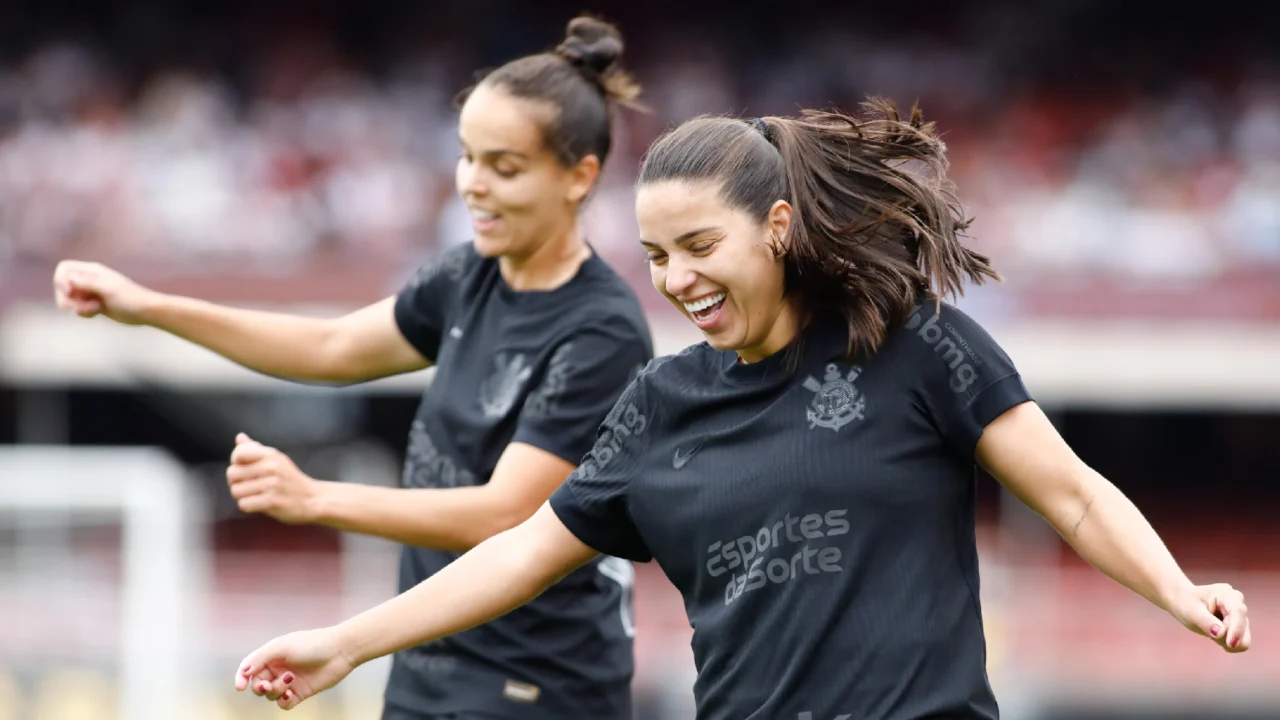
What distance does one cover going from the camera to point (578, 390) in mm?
3742

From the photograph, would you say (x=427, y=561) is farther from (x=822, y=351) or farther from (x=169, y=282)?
(x=169, y=282)

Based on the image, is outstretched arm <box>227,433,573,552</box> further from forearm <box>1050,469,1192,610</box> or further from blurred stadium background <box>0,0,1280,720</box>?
blurred stadium background <box>0,0,1280,720</box>

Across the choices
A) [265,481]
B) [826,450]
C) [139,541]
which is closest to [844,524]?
[826,450]

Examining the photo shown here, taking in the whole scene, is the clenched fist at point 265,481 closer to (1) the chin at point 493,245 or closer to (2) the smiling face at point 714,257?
(1) the chin at point 493,245

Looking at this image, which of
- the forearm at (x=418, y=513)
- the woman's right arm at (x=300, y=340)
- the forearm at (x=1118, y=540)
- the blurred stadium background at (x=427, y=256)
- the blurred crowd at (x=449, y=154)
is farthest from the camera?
the blurred crowd at (x=449, y=154)

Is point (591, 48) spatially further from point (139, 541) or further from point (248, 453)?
point (139, 541)

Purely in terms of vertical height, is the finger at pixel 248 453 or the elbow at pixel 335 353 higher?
the elbow at pixel 335 353

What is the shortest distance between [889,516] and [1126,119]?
10.9m

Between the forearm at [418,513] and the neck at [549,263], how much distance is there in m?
0.51

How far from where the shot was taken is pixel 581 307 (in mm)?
3824

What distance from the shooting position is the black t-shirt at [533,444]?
3.76 m

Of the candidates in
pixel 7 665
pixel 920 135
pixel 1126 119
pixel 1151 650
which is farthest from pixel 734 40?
pixel 920 135

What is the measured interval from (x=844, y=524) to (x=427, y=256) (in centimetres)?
859

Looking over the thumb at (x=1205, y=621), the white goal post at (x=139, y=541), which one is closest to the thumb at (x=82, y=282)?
the thumb at (x=1205, y=621)
